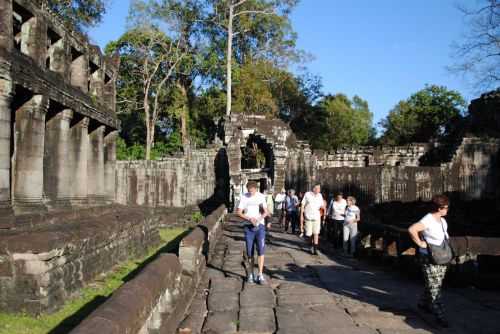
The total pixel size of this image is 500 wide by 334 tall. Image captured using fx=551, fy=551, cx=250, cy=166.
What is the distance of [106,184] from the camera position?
750 inches

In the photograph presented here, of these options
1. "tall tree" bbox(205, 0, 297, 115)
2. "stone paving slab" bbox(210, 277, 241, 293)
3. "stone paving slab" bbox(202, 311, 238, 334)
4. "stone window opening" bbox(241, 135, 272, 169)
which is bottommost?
"stone paving slab" bbox(210, 277, 241, 293)

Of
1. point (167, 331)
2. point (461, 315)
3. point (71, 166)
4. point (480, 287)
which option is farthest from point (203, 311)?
point (71, 166)

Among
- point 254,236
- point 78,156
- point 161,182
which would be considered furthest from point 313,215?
point 161,182

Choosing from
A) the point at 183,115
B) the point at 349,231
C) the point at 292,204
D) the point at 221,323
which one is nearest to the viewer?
the point at 221,323

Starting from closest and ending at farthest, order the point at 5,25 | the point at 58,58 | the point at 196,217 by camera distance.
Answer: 1. the point at 5,25
2. the point at 58,58
3. the point at 196,217

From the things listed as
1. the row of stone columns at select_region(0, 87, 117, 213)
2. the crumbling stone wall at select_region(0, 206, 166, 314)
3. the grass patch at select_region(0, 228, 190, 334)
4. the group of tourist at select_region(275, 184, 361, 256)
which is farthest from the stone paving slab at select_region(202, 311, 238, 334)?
the group of tourist at select_region(275, 184, 361, 256)

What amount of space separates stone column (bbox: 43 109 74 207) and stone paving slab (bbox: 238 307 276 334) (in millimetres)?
8241

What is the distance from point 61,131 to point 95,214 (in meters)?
2.24

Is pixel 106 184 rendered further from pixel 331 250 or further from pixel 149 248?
pixel 331 250

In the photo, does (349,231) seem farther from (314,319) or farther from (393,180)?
(393,180)

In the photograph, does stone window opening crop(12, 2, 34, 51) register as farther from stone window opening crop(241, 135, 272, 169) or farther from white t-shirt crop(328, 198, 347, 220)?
stone window opening crop(241, 135, 272, 169)

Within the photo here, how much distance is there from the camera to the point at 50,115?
534 inches

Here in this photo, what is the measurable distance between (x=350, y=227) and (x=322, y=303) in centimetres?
530

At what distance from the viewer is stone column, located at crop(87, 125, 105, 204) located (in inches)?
684
